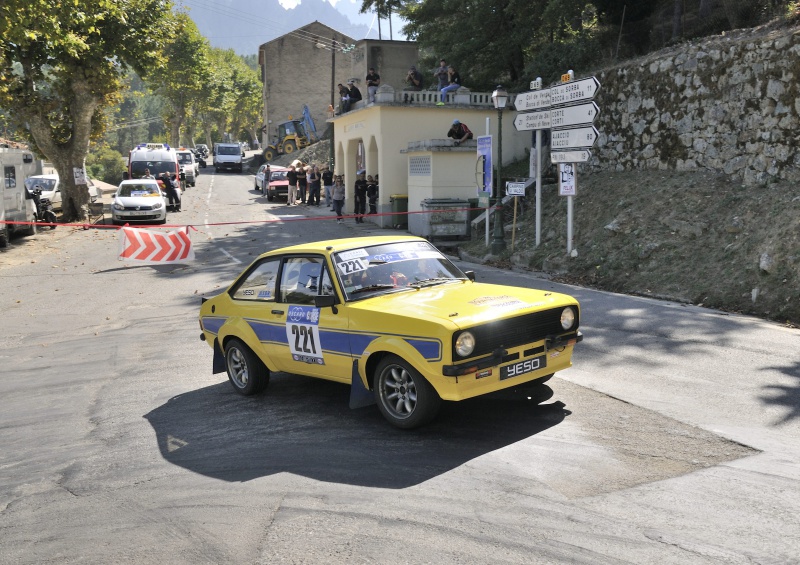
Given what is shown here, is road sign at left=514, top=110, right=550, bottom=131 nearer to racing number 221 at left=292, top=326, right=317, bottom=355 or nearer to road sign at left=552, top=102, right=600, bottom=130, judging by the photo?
road sign at left=552, top=102, right=600, bottom=130

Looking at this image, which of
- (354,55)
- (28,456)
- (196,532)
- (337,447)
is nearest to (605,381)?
(337,447)

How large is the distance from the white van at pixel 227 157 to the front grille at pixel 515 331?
59.0 m

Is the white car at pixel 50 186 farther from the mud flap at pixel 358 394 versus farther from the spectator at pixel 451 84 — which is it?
the mud flap at pixel 358 394

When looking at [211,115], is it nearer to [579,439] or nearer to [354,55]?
[354,55]

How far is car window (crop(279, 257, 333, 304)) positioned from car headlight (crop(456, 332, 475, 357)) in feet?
5.21

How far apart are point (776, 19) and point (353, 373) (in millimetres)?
14358

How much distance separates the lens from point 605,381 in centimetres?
765

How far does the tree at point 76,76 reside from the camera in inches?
1041

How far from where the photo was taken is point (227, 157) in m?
62.4

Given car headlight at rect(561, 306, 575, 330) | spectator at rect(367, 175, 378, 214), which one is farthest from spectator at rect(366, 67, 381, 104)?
car headlight at rect(561, 306, 575, 330)

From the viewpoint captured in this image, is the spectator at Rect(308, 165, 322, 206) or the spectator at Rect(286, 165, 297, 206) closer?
the spectator at Rect(286, 165, 297, 206)

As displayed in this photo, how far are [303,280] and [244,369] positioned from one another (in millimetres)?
1293

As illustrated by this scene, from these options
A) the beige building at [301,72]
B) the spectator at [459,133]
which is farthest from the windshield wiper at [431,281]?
the beige building at [301,72]

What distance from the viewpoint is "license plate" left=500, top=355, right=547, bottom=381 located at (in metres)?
6.01
